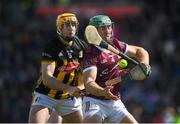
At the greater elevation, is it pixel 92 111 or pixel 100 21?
pixel 100 21

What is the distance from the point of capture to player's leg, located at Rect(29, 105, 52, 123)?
40.8ft

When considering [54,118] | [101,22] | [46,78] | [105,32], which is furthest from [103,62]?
[54,118]

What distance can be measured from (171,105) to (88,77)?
737 cm

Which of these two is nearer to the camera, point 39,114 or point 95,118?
point 95,118

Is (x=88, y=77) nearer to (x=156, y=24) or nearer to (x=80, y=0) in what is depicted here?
(x=156, y=24)

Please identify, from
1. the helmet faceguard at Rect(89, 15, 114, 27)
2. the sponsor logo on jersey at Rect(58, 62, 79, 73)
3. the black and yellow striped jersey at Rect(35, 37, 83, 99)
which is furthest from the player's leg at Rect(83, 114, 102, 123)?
the helmet faceguard at Rect(89, 15, 114, 27)

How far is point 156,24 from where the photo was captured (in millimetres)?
23094

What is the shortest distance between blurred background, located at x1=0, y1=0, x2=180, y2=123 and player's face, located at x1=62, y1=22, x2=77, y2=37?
4.75 metres

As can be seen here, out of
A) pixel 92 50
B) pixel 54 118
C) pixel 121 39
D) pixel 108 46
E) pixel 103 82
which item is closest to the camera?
pixel 108 46

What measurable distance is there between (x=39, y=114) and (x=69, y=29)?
3.80 feet

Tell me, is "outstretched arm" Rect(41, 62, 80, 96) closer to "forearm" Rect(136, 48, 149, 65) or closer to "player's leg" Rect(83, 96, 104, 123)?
"player's leg" Rect(83, 96, 104, 123)

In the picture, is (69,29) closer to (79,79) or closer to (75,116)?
(79,79)

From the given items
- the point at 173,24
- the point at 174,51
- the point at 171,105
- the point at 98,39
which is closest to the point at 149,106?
the point at 171,105

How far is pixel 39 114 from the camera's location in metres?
12.5
